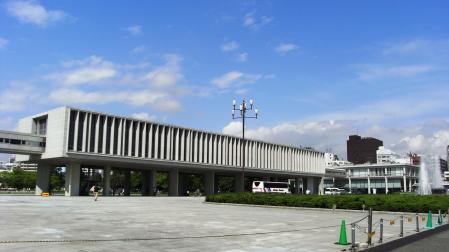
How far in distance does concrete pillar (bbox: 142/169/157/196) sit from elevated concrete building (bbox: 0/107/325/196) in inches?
7.0

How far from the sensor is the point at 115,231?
15406 millimetres

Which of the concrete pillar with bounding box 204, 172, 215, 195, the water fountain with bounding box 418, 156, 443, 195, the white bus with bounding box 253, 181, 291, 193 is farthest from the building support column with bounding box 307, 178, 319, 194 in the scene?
the water fountain with bounding box 418, 156, 443, 195

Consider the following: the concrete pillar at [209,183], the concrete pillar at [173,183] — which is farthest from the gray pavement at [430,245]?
the concrete pillar at [209,183]

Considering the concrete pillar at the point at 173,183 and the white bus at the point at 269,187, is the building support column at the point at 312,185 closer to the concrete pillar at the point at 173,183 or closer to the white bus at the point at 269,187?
the white bus at the point at 269,187

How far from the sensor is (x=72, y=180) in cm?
6419

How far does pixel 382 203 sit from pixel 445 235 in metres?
12.8

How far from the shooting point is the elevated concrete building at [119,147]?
6138 cm

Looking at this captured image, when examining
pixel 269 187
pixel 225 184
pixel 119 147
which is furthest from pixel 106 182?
pixel 225 184

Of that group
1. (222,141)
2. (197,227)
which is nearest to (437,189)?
(222,141)

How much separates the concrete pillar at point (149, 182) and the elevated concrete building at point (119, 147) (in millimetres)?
177

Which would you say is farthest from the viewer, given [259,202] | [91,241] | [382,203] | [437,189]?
[437,189]

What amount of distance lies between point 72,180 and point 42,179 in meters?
7.55

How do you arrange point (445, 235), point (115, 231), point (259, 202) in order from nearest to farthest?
point (115, 231) < point (445, 235) < point (259, 202)

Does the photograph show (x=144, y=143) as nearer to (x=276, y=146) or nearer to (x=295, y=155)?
(x=276, y=146)
